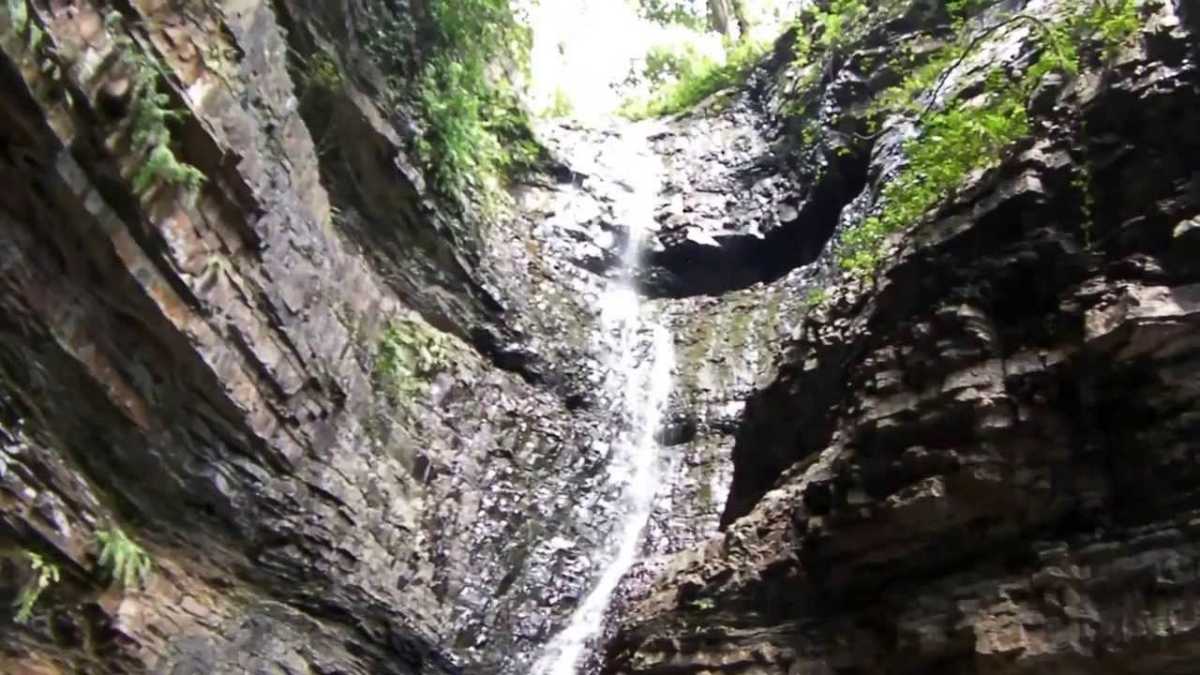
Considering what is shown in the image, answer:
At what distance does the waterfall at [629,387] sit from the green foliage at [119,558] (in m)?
3.62

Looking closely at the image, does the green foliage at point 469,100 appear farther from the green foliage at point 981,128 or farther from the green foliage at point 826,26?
the green foliage at point 981,128

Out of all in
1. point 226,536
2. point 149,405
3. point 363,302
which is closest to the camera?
point 149,405

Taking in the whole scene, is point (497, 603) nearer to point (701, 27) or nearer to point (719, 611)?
point (719, 611)

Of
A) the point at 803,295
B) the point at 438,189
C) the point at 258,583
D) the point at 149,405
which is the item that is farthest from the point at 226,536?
the point at 803,295

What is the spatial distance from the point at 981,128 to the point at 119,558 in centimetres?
568

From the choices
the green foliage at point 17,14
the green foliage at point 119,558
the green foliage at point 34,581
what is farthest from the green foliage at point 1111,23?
the green foliage at point 34,581

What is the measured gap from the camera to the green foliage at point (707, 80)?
48.0 ft

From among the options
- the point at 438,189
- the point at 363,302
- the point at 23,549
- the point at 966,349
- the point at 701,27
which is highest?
the point at 701,27

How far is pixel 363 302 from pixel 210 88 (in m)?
2.62

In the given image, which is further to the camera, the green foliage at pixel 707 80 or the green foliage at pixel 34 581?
the green foliage at pixel 707 80

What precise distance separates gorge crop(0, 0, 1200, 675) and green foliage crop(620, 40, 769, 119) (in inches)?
153

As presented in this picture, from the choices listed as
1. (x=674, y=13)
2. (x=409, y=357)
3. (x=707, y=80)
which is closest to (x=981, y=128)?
(x=409, y=357)

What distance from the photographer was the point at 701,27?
19.9 meters

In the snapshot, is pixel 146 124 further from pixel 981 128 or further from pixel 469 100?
pixel 469 100
